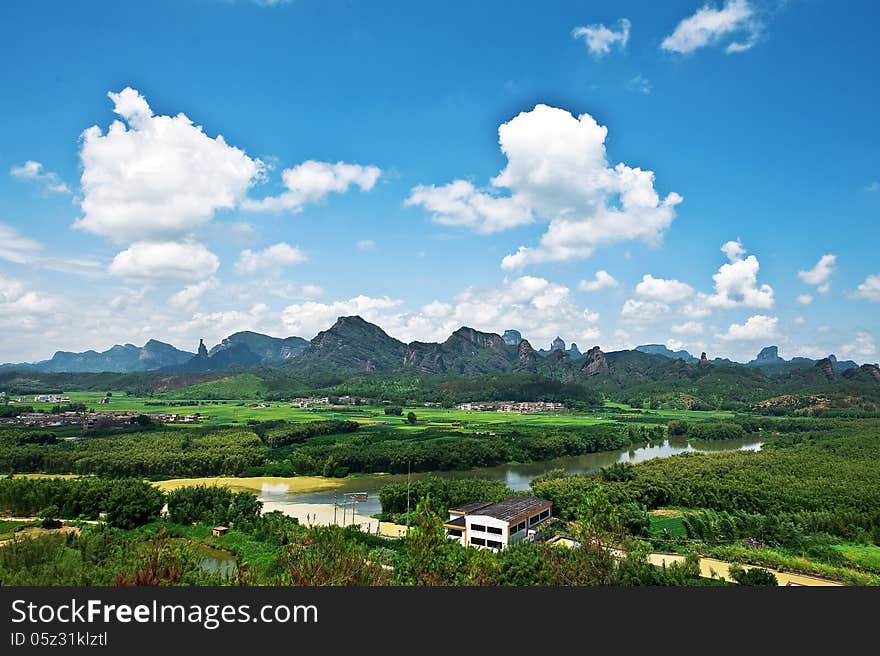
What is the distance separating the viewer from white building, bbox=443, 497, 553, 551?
2102 cm

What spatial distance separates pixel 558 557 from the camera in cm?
1523

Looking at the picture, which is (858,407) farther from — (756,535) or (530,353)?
(530,353)

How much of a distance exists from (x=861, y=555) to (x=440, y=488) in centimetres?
1727

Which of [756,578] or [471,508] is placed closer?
[756,578]

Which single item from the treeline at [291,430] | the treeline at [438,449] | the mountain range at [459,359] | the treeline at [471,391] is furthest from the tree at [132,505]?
the mountain range at [459,359]

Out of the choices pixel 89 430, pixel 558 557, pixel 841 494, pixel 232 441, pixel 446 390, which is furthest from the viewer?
pixel 446 390

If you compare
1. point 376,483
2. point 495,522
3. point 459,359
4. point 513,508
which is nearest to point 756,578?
point 495,522

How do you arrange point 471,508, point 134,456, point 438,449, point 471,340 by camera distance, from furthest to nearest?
point 471,340 < point 438,449 < point 134,456 < point 471,508

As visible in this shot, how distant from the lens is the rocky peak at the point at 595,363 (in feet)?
475

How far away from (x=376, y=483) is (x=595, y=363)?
→ 119642 millimetres

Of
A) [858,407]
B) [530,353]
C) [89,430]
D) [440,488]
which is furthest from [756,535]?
[530,353]

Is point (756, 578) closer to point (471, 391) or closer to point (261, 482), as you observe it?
point (261, 482)

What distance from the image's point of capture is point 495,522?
21.1 m

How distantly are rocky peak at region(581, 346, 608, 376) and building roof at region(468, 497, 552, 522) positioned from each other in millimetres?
124984
